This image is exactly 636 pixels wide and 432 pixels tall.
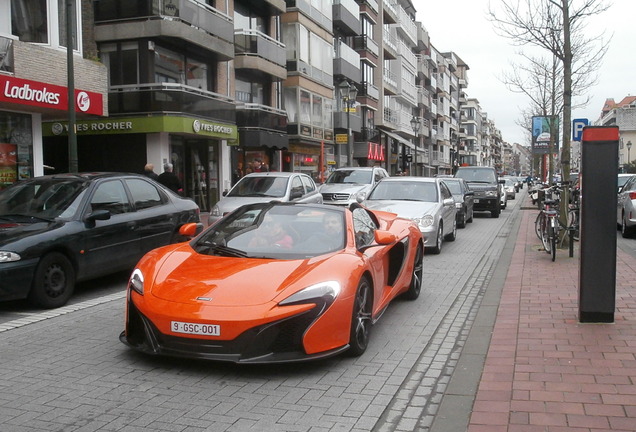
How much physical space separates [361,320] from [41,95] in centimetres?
1228

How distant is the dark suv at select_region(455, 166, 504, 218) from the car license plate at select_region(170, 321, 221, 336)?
68.6 ft

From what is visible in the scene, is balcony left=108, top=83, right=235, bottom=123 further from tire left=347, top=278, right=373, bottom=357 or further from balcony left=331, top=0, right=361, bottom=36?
balcony left=331, top=0, right=361, bottom=36

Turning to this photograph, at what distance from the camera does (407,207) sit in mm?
13000

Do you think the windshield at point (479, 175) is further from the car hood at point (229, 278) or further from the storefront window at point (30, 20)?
the car hood at point (229, 278)

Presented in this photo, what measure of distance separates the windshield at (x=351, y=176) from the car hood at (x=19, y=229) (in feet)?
48.1

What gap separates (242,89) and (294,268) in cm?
2449

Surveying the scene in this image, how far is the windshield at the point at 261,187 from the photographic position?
15297 millimetres

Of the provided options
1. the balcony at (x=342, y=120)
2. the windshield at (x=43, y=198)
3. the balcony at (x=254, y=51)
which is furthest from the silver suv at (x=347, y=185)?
the balcony at (x=342, y=120)

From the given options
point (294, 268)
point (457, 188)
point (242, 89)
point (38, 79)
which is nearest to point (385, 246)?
point (294, 268)

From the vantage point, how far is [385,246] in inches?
261

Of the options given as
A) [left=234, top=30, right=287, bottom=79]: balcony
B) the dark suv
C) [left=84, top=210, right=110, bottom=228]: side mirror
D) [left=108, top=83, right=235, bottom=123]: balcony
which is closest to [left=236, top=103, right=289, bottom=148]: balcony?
[left=234, top=30, right=287, bottom=79]: balcony

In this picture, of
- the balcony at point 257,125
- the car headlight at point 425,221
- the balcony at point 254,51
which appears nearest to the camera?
the car headlight at point 425,221

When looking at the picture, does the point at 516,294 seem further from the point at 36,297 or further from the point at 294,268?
the point at 36,297

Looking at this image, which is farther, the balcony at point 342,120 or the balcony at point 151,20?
the balcony at point 342,120
